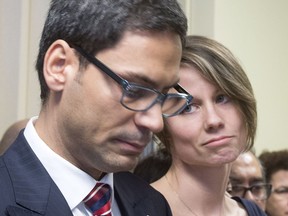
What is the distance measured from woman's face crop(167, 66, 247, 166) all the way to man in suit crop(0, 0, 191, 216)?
0.30 metres

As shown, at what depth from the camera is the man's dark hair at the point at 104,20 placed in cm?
109

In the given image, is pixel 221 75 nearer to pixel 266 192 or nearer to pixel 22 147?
pixel 22 147

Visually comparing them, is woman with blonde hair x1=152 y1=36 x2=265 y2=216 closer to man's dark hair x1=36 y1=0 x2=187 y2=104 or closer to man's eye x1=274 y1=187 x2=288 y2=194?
man's dark hair x1=36 y1=0 x2=187 y2=104

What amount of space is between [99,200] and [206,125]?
42 centimetres

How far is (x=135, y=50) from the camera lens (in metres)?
1.08

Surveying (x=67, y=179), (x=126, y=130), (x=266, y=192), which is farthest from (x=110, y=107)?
(x=266, y=192)

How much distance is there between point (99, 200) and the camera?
1.16 metres

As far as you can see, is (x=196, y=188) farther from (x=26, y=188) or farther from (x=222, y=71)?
(x=26, y=188)

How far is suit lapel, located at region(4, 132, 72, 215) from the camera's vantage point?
105cm

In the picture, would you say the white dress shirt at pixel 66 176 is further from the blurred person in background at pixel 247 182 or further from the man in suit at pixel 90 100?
the blurred person in background at pixel 247 182

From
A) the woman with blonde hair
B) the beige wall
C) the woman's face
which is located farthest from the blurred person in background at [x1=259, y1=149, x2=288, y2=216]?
the woman's face

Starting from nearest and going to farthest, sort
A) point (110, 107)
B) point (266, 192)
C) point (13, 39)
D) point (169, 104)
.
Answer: point (110, 107) → point (169, 104) → point (266, 192) → point (13, 39)

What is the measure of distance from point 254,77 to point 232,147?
1.69 meters

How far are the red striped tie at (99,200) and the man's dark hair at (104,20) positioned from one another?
27 centimetres
